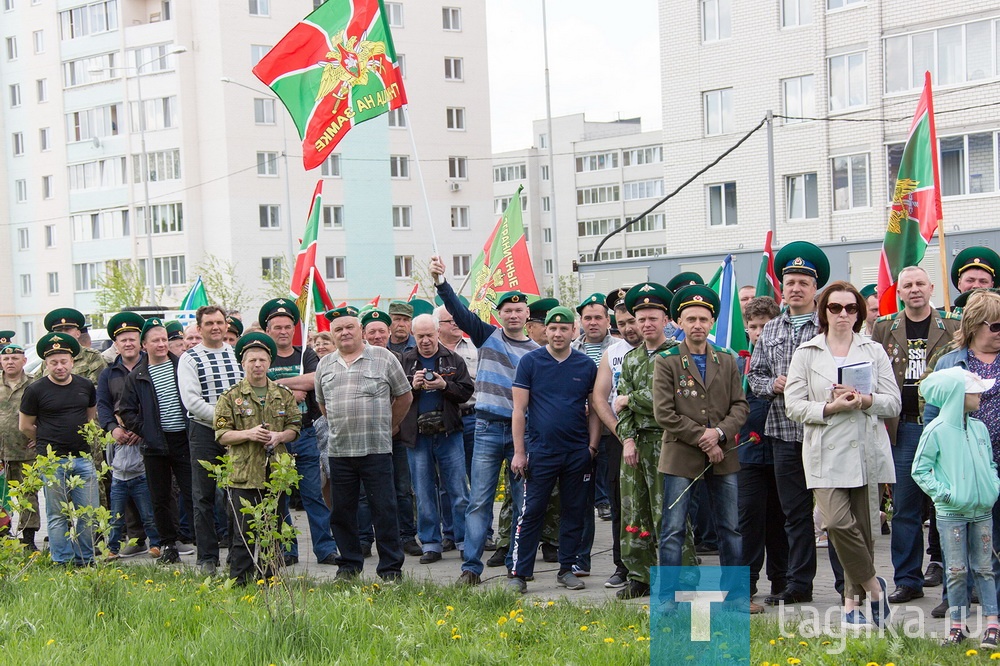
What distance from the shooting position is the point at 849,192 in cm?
3531

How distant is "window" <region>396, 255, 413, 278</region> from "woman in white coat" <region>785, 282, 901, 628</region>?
5606 centimetres

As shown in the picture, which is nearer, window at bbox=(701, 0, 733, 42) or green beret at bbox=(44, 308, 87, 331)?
green beret at bbox=(44, 308, 87, 331)

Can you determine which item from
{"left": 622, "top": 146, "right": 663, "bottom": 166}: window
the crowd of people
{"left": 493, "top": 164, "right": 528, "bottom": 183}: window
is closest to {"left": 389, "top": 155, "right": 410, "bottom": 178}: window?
{"left": 622, "top": 146, "right": 663, "bottom": 166}: window

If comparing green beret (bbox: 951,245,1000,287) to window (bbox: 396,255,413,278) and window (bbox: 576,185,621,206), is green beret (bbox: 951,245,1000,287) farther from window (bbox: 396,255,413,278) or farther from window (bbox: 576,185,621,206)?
window (bbox: 576,185,621,206)

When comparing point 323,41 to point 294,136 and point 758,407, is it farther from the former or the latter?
point 294,136

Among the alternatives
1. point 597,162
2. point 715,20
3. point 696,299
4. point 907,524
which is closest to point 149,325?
point 696,299

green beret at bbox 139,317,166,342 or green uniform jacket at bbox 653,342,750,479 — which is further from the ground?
green beret at bbox 139,317,166,342

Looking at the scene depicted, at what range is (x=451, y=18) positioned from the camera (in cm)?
6425

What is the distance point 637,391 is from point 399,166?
5567 centimetres

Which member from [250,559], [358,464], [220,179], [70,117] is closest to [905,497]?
[358,464]

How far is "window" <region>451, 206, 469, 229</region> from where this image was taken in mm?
64562

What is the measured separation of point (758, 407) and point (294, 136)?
5454 centimetres

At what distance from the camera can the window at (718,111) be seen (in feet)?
125

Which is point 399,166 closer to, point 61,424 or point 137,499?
point 137,499
